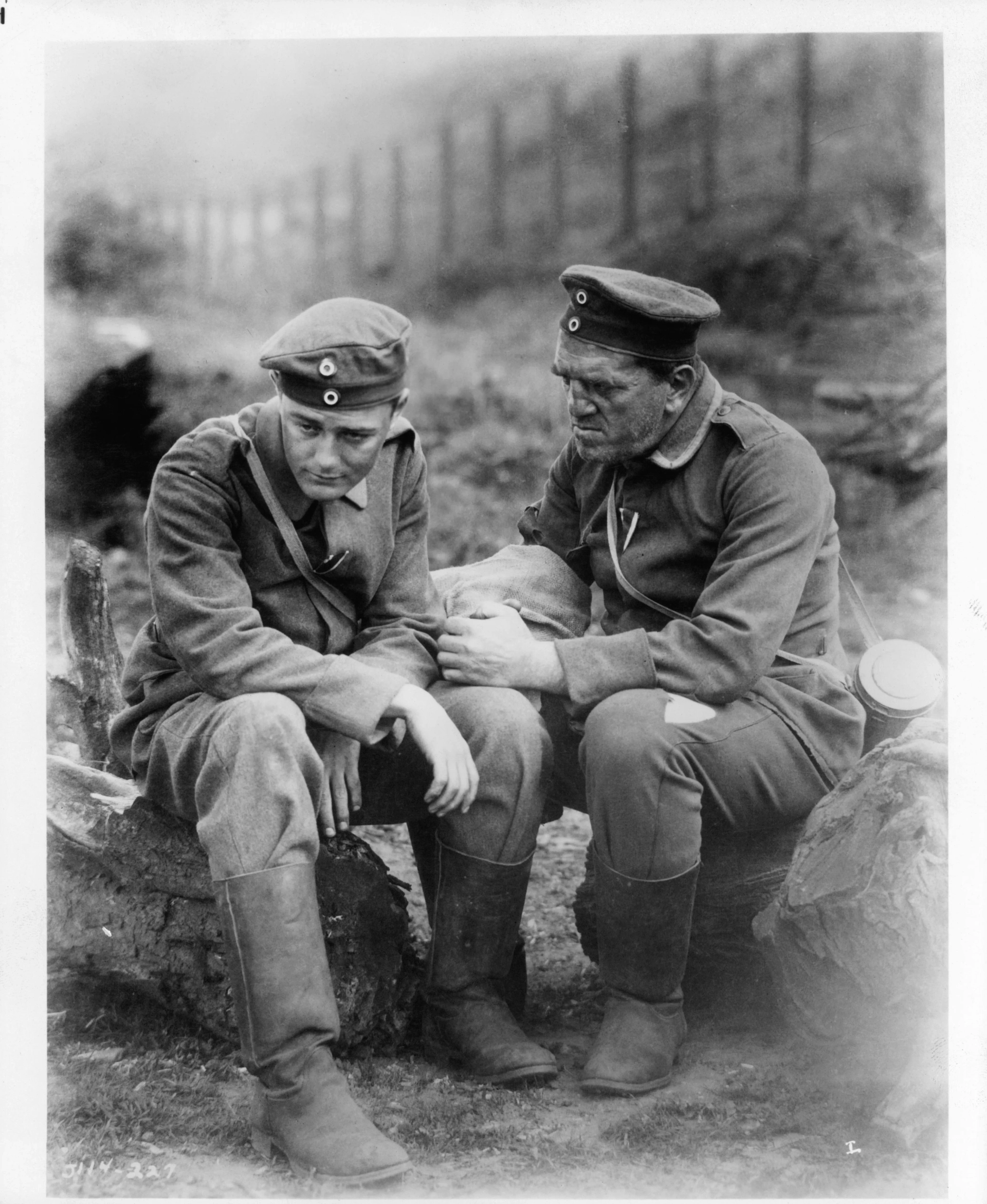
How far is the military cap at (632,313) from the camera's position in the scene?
382 cm

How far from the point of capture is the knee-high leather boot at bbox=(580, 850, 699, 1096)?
367 centimetres

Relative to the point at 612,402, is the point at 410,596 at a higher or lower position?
Result: lower

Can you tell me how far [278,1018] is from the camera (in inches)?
130

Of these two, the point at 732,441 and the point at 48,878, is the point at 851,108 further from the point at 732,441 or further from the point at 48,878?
the point at 48,878

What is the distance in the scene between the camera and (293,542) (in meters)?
3.73

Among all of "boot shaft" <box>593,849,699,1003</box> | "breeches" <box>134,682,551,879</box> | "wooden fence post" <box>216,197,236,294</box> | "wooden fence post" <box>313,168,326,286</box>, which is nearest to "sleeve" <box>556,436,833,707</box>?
"breeches" <box>134,682,551,879</box>

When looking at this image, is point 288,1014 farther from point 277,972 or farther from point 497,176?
point 497,176

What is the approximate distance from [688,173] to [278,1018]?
353cm

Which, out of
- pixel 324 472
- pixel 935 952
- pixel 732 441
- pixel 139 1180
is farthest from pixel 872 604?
pixel 139 1180

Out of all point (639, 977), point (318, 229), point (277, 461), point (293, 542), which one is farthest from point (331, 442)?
point (318, 229)

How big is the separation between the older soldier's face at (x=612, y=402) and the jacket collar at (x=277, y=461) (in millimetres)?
676

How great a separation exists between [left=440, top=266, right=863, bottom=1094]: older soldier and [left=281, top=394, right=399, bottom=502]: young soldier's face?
558 millimetres

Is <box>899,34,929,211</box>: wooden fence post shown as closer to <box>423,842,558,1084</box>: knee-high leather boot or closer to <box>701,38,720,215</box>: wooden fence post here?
<box>701,38,720,215</box>: wooden fence post

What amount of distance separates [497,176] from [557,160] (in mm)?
256
